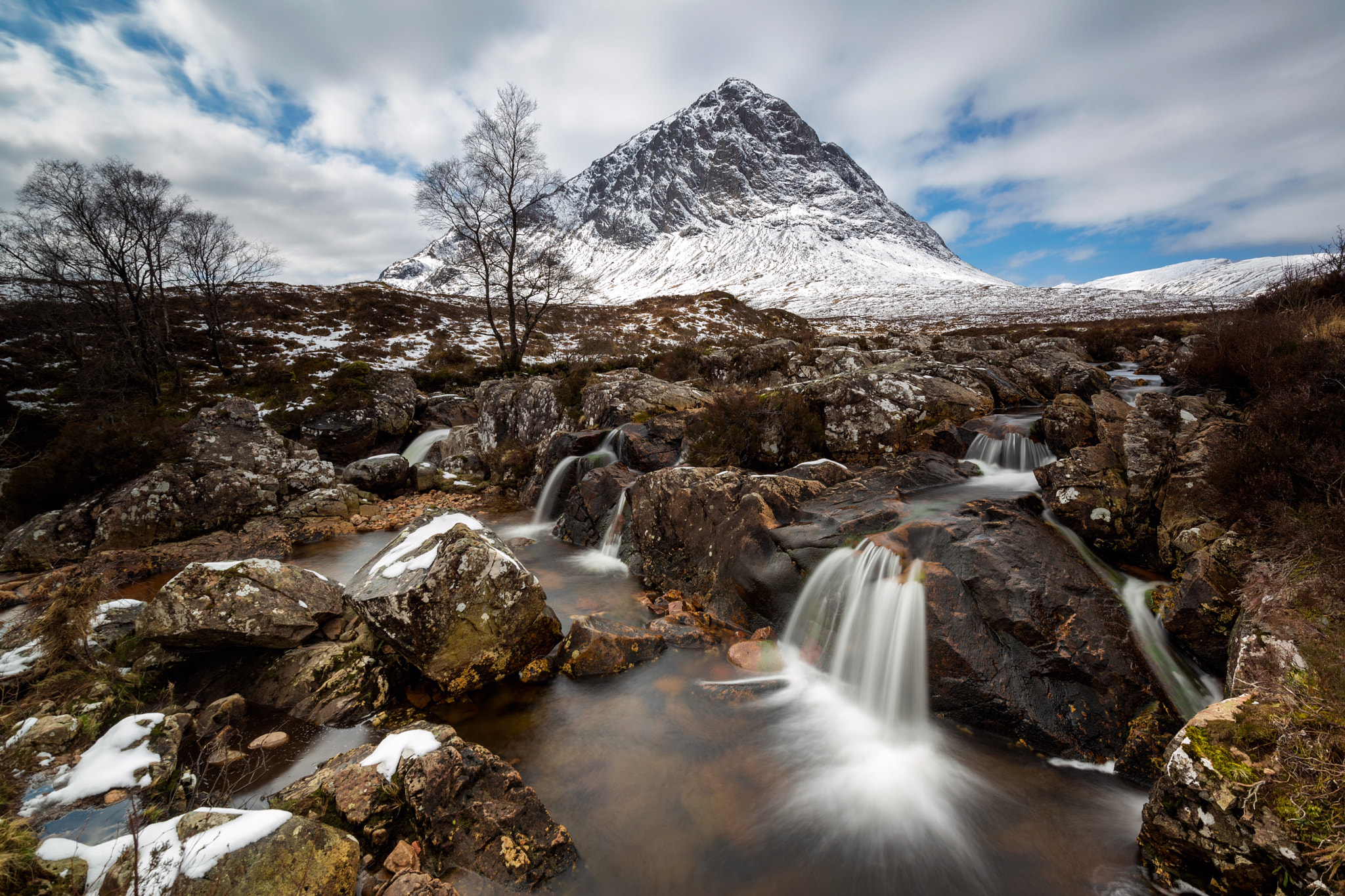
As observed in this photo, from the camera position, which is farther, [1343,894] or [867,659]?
[867,659]

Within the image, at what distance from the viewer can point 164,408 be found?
18.0m

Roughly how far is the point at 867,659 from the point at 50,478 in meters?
17.7

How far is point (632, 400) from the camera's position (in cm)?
1549

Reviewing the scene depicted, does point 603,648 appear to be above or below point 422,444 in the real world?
below

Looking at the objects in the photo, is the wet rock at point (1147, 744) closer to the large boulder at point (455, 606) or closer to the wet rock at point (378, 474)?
the large boulder at point (455, 606)

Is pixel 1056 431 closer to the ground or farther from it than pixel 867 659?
farther from it

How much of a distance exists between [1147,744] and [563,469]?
12.4 metres

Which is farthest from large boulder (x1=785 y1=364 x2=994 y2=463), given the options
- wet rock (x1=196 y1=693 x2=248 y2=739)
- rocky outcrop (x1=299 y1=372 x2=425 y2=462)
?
rocky outcrop (x1=299 y1=372 x2=425 y2=462)

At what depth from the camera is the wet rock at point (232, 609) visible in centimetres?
588

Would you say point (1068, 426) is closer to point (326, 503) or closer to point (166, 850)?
point (166, 850)

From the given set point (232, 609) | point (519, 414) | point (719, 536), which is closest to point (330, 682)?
point (232, 609)

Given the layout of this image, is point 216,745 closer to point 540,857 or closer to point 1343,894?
→ point 540,857

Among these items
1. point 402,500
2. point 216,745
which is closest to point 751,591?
point 216,745

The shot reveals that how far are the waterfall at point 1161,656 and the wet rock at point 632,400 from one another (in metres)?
10.1
